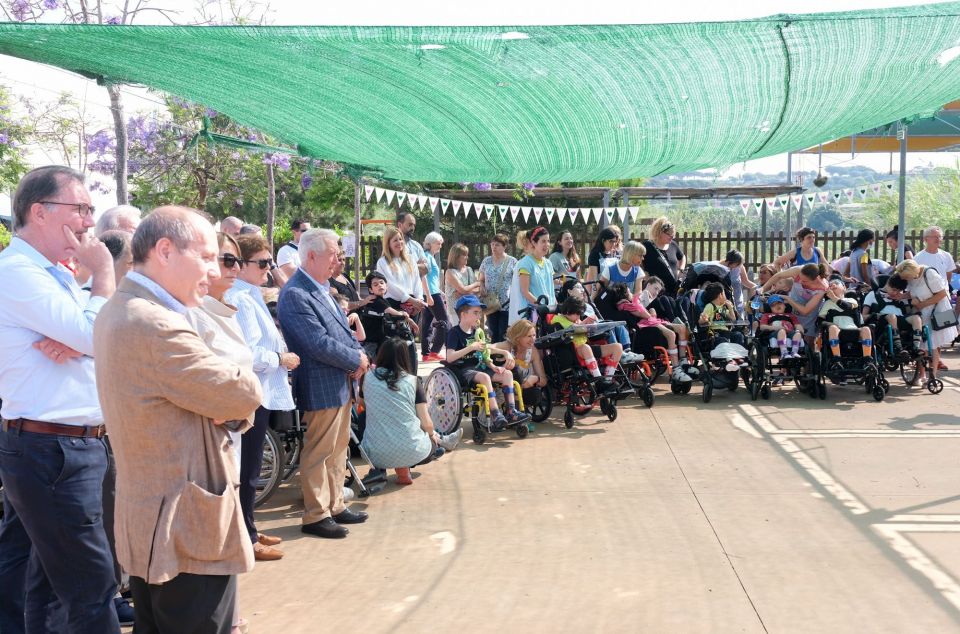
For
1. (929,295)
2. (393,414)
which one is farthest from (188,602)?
(929,295)

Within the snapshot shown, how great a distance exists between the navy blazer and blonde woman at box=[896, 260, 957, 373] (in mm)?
6440

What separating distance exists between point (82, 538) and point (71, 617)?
235 mm

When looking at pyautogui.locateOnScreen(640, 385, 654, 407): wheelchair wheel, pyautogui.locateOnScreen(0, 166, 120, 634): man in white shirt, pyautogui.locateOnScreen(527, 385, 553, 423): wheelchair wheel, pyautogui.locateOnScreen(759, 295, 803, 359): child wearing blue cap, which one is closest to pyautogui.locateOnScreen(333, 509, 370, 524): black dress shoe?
pyautogui.locateOnScreen(0, 166, 120, 634): man in white shirt

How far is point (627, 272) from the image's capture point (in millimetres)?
9125

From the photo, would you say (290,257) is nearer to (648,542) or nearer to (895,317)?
(648,542)

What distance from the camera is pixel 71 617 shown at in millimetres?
2691

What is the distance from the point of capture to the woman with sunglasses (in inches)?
171

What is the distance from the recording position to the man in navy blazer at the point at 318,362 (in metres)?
4.71

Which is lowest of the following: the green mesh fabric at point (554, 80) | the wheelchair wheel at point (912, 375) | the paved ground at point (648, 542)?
the paved ground at point (648, 542)

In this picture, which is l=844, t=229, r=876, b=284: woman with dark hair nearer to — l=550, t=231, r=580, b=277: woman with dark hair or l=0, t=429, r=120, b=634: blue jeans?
l=550, t=231, r=580, b=277: woman with dark hair

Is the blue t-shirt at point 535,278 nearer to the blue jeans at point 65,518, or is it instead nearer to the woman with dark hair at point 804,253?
the woman with dark hair at point 804,253

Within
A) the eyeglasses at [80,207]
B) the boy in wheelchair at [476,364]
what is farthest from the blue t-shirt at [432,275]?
the eyeglasses at [80,207]

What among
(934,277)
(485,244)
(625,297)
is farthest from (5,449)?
(485,244)

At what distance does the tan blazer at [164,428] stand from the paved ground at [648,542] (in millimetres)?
1438
